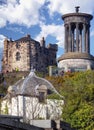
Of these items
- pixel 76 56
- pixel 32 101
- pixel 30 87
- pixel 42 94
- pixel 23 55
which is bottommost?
pixel 32 101

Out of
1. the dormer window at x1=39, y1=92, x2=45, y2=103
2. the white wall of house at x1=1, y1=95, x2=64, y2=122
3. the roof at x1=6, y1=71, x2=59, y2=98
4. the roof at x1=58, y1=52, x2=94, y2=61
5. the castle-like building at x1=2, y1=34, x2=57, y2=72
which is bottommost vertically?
the white wall of house at x1=1, y1=95, x2=64, y2=122

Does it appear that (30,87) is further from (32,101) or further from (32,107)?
(32,107)

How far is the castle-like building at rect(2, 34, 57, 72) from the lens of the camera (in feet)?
400

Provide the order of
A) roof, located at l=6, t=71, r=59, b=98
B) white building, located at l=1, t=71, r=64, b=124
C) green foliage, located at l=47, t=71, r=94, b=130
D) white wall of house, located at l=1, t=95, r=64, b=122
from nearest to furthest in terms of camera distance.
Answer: green foliage, located at l=47, t=71, r=94, b=130 → white wall of house, located at l=1, t=95, r=64, b=122 → white building, located at l=1, t=71, r=64, b=124 → roof, located at l=6, t=71, r=59, b=98

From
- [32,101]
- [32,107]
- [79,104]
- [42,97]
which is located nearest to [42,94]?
[42,97]

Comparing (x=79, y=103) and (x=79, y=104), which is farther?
(x=79, y=103)

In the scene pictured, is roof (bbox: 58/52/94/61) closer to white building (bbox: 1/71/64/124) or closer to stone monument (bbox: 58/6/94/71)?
stone monument (bbox: 58/6/94/71)

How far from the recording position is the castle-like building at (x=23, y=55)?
122 meters

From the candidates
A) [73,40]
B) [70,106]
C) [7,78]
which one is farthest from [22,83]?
[73,40]

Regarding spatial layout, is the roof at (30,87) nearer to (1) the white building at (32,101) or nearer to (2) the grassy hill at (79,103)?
(1) the white building at (32,101)

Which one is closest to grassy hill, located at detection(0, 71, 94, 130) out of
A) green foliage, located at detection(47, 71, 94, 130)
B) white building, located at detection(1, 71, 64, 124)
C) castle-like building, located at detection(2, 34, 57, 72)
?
green foliage, located at detection(47, 71, 94, 130)

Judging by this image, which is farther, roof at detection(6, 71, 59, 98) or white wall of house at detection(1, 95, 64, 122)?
roof at detection(6, 71, 59, 98)

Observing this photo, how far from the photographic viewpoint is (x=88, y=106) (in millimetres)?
57469

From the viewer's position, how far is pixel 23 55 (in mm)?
123188
